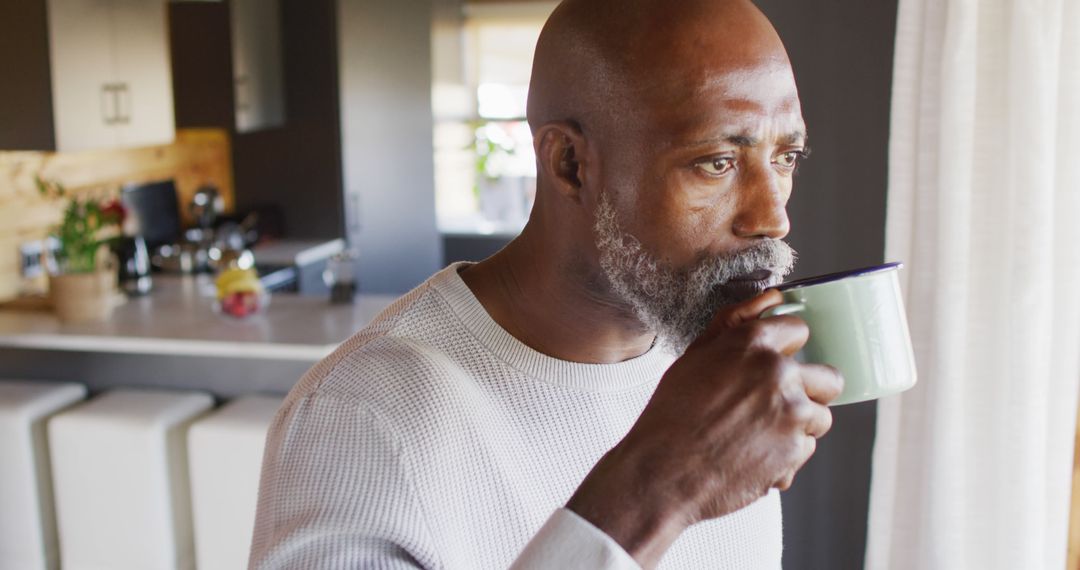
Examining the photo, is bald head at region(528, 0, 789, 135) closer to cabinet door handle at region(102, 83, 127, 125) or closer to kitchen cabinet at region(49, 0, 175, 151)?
kitchen cabinet at region(49, 0, 175, 151)

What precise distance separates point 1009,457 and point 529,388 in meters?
1.03

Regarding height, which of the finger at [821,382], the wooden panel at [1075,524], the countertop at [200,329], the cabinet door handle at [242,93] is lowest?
the wooden panel at [1075,524]

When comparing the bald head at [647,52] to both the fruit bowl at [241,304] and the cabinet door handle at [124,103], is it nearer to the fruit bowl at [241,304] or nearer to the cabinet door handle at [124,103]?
the fruit bowl at [241,304]

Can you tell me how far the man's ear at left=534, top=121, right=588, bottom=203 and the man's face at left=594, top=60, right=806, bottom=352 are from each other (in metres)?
0.04

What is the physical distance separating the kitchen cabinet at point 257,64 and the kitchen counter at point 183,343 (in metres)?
1.31

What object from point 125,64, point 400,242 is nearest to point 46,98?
point 125,64

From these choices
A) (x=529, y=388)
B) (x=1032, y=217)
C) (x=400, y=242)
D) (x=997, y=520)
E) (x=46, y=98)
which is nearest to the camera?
(x=529, y=388)

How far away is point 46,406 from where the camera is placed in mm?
2992

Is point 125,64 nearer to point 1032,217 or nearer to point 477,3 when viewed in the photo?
point 477,3

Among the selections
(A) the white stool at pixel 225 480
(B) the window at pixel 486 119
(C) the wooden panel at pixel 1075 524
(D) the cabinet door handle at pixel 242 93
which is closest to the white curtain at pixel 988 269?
(C) the wooden panel at pixel 1075 524

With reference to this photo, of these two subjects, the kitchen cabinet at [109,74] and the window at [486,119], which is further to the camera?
the window at [486,119]

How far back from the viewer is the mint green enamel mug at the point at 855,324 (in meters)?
0.73

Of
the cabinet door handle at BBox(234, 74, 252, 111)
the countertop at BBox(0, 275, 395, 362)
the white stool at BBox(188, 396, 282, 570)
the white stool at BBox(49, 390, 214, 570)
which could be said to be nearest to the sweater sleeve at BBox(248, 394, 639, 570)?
the countertop at BBox(0, 275, 395, 362)

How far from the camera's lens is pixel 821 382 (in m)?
0.71
